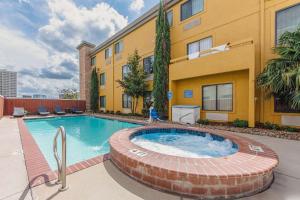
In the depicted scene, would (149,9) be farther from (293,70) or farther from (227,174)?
(227,174)

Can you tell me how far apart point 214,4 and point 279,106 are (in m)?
7.24

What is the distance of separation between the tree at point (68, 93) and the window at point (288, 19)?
125 ft

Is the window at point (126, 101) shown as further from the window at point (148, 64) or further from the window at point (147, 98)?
the window at point (148, 64)

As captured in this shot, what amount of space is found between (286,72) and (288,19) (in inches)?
126

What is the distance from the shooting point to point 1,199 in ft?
7.22

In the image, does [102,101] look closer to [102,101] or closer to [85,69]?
[102,101]

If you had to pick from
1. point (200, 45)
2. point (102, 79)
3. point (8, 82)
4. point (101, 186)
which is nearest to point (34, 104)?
point (102, 79)

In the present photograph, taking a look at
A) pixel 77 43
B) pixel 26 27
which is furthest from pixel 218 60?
pixel 77 43

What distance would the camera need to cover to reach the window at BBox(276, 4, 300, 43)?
23.3ft

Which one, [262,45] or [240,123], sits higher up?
[262,45]

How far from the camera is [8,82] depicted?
55.8 m

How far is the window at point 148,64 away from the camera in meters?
14.2

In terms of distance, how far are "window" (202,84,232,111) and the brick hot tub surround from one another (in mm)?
6371

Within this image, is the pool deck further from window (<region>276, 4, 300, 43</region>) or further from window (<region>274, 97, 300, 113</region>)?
window (<region>276, 4, 300, 43</region>)
